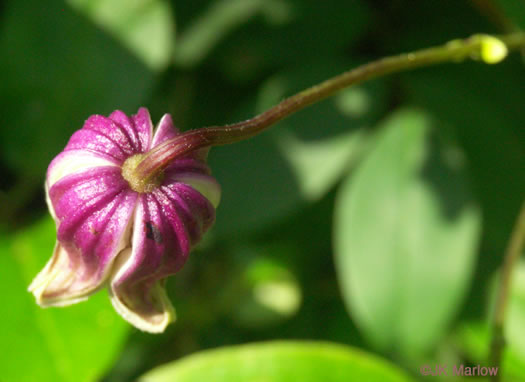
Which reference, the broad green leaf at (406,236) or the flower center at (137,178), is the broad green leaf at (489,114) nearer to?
the broad green leaf at (406,236)

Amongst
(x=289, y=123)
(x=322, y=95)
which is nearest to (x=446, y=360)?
(x=289, y=123)

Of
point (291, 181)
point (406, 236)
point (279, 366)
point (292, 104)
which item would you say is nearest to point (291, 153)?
point (291, 181)

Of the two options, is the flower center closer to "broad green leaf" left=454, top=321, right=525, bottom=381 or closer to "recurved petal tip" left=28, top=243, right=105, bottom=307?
"recurved petal tip" left=28, top=243, right=105, bottom=307

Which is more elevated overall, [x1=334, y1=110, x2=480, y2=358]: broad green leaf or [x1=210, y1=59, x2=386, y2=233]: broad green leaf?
[x1=210, y1=59, x2=386, y2=233]: broad green leaf

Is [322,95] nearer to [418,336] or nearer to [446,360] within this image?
[418,336]

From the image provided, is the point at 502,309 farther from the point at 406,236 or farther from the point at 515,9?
the point at 515,9

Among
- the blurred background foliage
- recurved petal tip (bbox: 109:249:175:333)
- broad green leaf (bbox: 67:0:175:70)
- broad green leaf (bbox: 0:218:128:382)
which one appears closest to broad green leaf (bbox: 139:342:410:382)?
the blurred background foliage

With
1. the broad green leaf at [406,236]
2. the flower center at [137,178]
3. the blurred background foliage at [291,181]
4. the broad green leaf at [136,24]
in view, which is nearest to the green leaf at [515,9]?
the blurred background foliage at [291,181]
